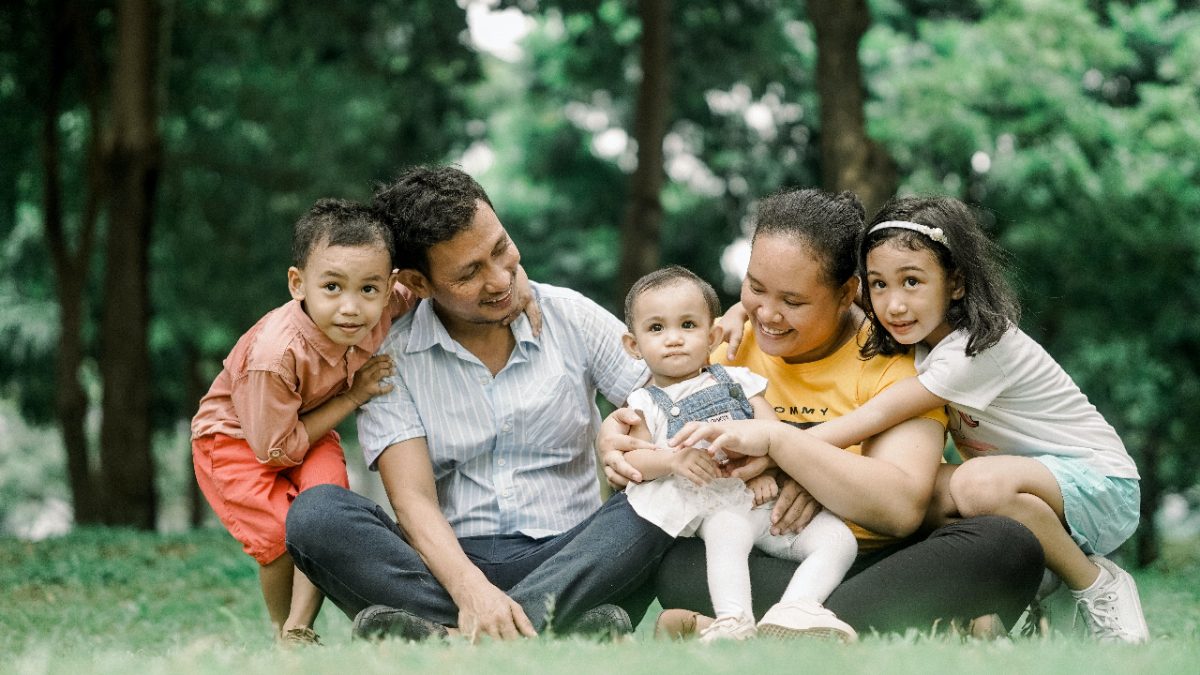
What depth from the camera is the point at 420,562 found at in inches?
155

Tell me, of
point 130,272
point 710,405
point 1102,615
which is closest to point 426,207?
point 710,405

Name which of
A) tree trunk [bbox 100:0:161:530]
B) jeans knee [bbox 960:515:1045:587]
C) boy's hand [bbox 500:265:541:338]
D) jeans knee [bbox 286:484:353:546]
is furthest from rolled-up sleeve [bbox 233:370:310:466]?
tree trunk [bbox 100:0:161:530]

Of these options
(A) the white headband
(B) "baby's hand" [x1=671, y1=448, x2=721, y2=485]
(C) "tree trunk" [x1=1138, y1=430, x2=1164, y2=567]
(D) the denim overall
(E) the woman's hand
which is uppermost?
(A) the white headband

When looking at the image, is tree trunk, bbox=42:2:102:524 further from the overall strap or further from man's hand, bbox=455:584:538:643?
the overall strap

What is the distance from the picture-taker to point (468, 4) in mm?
12391

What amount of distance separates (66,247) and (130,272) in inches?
68.2

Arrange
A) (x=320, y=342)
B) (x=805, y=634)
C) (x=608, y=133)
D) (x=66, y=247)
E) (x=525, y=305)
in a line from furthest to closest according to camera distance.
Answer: (x=608, y=133), (x=66, y=247), (x=525, y=305), (x=320, y=342), (x=805, y=634)

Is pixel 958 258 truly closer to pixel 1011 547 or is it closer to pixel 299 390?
pixel 1011 547

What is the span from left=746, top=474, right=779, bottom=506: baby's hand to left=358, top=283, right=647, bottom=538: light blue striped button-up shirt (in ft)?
2.00

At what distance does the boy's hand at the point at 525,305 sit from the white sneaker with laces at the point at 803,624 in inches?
53.9

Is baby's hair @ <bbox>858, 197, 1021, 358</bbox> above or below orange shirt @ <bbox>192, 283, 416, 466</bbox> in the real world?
above

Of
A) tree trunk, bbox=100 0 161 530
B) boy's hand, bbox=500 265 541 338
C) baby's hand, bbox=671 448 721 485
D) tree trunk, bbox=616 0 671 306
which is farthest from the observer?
tree trunk, bbox=616 0 671 306

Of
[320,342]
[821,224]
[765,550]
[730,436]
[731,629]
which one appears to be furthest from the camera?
[320,342]

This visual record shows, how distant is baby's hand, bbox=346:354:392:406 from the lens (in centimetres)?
423
